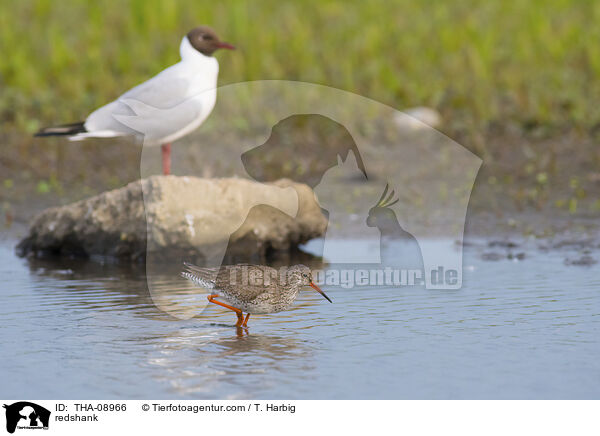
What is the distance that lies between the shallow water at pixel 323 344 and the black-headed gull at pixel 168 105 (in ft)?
5.06

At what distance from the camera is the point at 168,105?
888cm

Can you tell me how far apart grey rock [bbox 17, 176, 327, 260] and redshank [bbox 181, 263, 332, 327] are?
7.94ft

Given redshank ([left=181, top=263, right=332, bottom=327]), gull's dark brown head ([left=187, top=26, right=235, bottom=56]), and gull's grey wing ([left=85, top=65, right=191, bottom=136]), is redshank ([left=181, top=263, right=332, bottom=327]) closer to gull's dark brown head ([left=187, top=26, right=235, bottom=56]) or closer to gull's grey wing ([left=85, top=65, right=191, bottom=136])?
gull's grey wing ([left=85, top=65, right=191, bottom=136])

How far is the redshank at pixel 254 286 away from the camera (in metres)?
6.47

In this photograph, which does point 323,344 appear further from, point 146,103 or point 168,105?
point 146,103

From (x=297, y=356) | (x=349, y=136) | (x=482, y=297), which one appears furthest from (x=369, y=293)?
(x=349, y=136)

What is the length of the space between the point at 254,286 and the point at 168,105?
9.50 ft

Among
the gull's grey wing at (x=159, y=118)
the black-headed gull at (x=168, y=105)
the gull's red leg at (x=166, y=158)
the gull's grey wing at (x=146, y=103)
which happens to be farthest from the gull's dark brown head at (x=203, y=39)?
the gull's red leg at (x=166, y=158)

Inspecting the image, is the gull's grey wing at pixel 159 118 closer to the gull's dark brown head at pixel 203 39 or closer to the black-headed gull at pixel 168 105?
the black-headed gull at pixel 168 105

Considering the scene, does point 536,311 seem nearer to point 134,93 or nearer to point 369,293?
point 369,293

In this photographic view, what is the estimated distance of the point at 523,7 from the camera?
16.1 m

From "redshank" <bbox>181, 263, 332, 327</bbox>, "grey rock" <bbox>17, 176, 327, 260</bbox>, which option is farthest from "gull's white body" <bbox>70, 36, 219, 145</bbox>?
"redshank" <bbox>181, 263, 332, 327</bbox>
